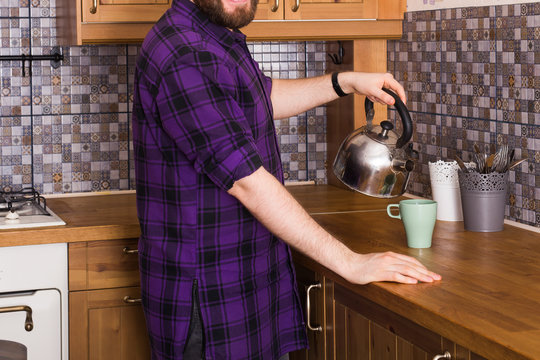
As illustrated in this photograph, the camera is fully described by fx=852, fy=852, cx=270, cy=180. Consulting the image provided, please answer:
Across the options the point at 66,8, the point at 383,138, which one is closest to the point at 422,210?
the point at 383,138

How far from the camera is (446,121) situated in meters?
2.58

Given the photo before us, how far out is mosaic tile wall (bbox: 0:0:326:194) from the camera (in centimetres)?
288

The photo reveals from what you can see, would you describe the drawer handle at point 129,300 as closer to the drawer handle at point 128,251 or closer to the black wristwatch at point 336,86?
the drawer handle at point 128,251

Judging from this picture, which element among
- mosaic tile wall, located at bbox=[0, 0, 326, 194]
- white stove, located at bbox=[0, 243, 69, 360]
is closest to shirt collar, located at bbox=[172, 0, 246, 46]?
white stove, located at bbox=[0, 243, 69, 360]

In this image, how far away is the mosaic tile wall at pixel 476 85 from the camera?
221cm

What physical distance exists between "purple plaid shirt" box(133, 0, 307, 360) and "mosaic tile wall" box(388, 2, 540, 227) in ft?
2.29

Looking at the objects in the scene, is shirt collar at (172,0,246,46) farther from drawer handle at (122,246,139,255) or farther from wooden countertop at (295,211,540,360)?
drawer handle at (122,246,139,255)

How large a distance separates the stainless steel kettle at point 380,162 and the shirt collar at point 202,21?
1.34 ft

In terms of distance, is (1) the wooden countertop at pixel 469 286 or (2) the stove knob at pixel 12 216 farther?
(2) the stove knob at pixel 12 216

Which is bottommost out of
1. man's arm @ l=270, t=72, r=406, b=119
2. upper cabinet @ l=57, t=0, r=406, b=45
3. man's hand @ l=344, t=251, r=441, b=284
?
man's hand @ l=344, t=251, r=441, b=284

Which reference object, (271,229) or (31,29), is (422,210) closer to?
(271,229)

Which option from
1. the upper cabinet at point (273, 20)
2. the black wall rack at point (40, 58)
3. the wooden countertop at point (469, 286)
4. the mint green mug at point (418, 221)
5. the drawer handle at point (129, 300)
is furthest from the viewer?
the black wall rack at point (40, 58)

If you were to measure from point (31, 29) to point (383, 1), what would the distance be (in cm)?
118

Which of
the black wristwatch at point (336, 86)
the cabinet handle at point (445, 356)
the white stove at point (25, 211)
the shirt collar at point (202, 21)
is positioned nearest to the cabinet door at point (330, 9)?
the black wristwatch at point (336, 86)
